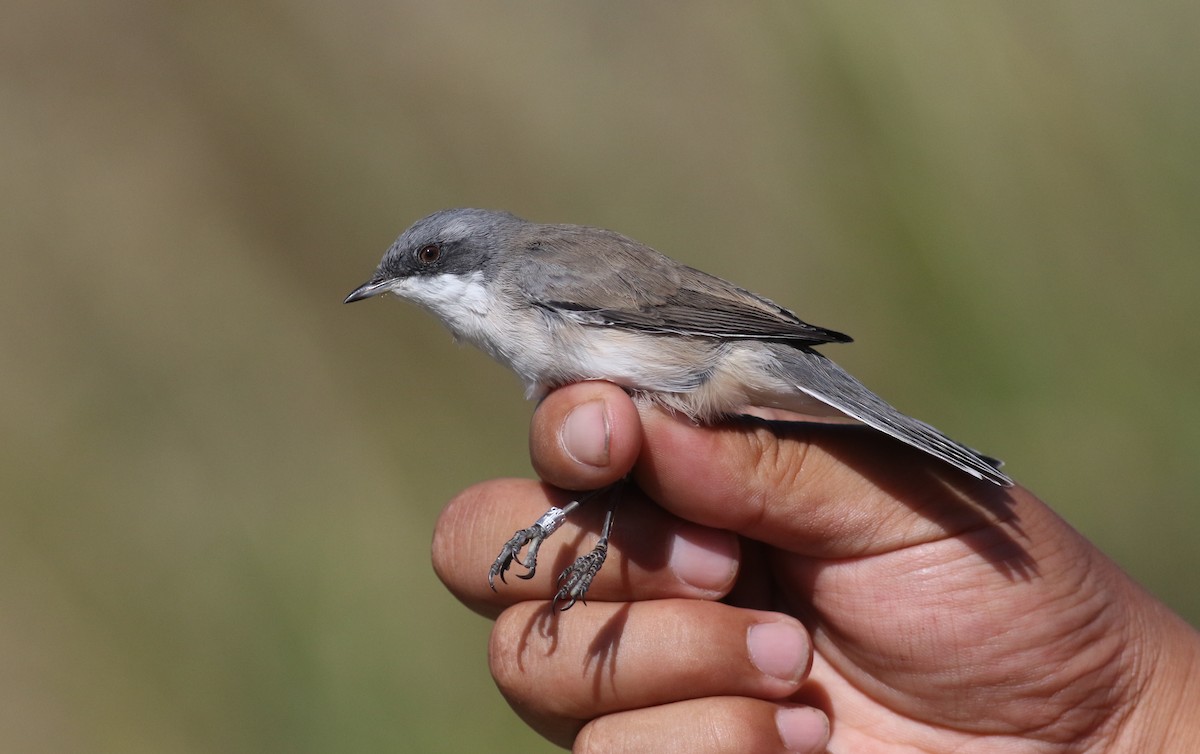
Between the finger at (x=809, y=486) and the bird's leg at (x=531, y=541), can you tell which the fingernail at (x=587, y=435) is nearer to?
the finger at (x=809, y=486)

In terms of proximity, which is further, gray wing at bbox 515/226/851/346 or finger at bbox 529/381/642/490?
gray wing at bbox 515/226/851/346

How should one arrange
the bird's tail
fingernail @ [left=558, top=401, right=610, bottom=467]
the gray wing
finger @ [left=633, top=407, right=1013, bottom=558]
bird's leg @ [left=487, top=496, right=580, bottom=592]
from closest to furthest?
1. the bird's tail
2. fingernail @ [left=558, top=401, right=610, bottom=467]
3. finger @ [left=633, top=407, right=1013, bottom=558]
4. bird's leg @ [left=487, top=496, right=580, bottom=592]
5. the gray wing

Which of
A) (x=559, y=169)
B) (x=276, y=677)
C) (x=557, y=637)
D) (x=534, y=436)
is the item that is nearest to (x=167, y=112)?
(x=559, y=169)

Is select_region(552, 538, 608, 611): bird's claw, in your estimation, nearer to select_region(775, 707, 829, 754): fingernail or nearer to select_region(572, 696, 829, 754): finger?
select_region(572, 696, 829, 754): finger

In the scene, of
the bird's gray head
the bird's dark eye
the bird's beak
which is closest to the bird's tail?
the bird's gray head

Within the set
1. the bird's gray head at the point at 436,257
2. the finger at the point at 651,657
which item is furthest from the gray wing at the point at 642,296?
the finger at the point at 651,657

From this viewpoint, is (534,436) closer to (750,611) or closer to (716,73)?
(750,611)

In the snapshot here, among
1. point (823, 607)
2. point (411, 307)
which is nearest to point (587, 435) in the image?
point (823, 607)

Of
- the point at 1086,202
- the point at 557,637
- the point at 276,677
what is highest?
the point at 1086,202
